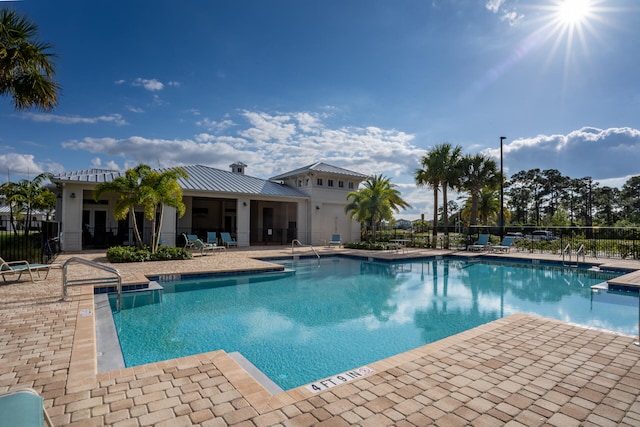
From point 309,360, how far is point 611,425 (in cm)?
357

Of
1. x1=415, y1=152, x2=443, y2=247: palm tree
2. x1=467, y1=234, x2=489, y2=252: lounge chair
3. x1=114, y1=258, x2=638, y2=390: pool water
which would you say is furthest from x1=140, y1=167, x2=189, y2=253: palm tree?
x1=415, y1=152, x2=443, y2=247: palm tree

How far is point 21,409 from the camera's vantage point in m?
1.96

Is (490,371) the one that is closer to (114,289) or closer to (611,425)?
(611,425)

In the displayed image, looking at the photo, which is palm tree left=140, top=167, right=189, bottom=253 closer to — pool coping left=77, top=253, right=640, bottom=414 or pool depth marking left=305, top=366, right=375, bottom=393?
pool coping left=77, top=253, right=640, bottom=414

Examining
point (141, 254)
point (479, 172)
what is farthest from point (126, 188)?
point (479, 172)

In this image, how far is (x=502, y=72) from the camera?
1318 centimetres

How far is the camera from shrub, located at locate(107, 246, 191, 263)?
13.1 m

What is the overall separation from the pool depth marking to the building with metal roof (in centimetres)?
1650

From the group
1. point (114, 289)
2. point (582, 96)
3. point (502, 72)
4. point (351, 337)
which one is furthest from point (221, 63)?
point (582, 96)

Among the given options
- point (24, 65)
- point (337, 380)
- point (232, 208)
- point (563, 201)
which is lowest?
point (337, 380)

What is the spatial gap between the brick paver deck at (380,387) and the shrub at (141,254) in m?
A: 8.67

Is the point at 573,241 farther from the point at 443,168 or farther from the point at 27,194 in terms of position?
the point at 27,194

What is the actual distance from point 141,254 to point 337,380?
40.2ft

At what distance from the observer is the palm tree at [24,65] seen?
24.5 ft
